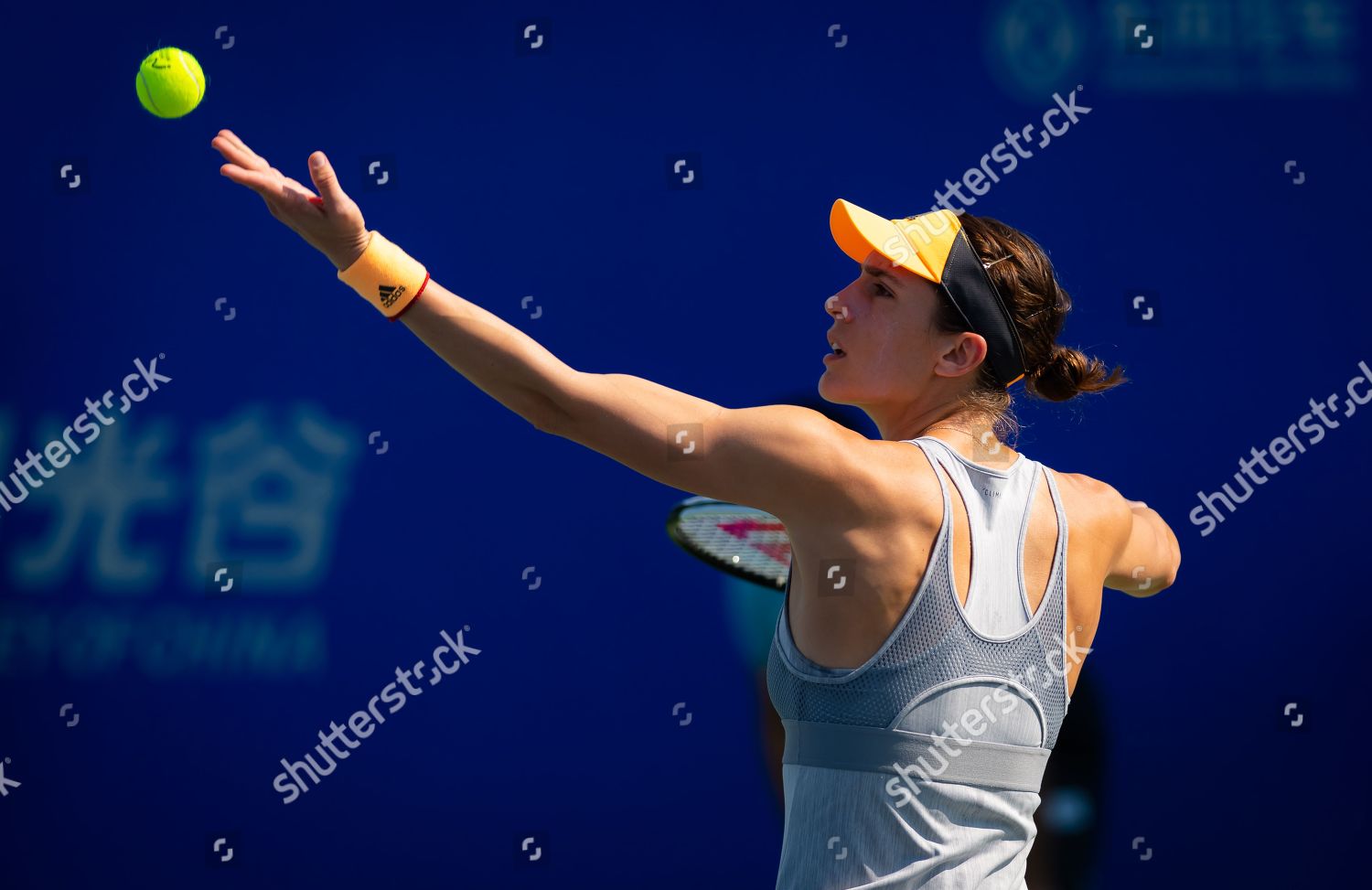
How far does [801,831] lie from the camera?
155cm

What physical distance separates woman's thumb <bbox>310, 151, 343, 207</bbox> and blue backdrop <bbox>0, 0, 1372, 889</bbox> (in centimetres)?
223

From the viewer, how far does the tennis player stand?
1441mm

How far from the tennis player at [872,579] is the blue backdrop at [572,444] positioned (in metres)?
2.12

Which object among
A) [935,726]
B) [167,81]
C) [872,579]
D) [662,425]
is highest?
[167,81]

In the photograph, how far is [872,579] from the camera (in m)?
1.48

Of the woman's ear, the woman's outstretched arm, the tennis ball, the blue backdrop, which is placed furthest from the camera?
the blue backdrop

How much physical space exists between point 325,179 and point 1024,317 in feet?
2.93

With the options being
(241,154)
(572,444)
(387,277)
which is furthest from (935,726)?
(572,444)

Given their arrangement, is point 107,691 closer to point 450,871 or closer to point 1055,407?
point 450,871

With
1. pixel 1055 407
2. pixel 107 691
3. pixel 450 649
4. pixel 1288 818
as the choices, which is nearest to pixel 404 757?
pixel 450 649

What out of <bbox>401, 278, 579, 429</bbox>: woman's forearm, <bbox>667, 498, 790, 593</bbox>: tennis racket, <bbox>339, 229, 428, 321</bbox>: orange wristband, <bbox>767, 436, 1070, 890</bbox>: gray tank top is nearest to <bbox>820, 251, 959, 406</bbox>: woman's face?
<bbox>767, 436, 1070, 890</bbox>: gray tank top

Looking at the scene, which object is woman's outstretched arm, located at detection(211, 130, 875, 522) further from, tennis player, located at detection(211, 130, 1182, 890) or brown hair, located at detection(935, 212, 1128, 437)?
brown hair, located at detection(935, 212, 1128, 437)

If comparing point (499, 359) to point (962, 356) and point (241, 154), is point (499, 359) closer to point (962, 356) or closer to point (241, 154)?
point (241, 154)

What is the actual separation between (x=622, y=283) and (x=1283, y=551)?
1.91 meters
